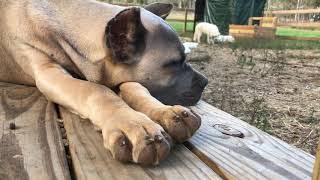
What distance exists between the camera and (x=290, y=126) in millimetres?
3238

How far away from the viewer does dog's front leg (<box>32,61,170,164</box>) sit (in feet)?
3.75

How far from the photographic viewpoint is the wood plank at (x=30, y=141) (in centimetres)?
105

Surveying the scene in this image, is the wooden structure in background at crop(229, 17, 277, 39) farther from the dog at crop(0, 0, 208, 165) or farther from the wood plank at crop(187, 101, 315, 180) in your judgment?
the wood plank at crop(187, 101, 315, 180)

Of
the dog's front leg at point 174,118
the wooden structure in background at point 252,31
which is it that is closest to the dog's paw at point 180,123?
the dog's front leg at point 174,118

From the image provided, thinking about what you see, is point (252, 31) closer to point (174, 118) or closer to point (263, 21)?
point (263, 21)

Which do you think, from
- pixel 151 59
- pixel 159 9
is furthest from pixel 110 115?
pixel 159 9

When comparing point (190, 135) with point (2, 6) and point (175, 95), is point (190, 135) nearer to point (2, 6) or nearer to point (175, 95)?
point (175, 95)

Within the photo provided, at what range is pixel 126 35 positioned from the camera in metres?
1.89

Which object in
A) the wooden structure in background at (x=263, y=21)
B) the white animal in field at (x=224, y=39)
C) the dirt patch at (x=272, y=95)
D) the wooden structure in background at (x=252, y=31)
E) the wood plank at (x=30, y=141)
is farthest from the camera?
the wooden structure in background at (x=263, y=21)

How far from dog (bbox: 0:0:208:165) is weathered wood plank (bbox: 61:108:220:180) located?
280 mm

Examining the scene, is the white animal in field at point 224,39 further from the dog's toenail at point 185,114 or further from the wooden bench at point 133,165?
the dog's toenail at point 185,114

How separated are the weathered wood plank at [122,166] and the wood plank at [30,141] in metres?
→ 0.04

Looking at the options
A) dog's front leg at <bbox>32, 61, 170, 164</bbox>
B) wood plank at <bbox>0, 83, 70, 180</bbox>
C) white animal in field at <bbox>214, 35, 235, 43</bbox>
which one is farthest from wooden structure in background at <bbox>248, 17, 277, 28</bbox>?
wood plank at <bbox>0, 83, 70, 180</bbox>

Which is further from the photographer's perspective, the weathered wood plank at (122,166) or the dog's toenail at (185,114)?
the dog's toenail at (185,114)
